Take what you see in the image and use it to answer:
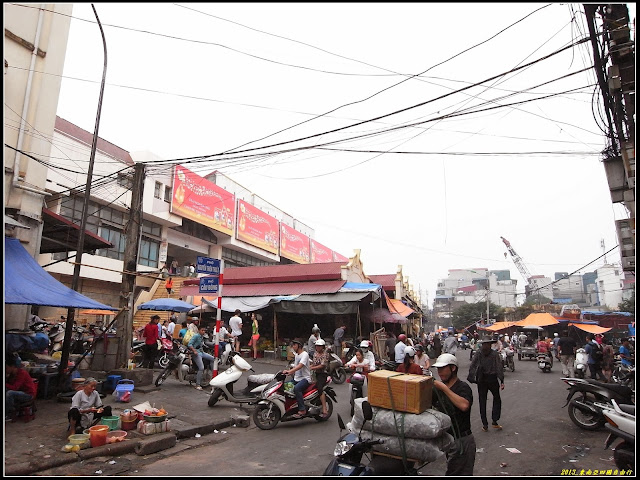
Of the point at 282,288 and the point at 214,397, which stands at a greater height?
the point at 282,288

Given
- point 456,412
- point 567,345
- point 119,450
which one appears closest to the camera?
point 456,412

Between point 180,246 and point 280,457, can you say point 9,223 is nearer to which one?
point 280,457

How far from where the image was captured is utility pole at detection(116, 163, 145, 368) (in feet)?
33.4

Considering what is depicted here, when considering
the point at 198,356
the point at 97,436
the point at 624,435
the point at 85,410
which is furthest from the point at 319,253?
the point at 624,435

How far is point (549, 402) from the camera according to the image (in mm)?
10078

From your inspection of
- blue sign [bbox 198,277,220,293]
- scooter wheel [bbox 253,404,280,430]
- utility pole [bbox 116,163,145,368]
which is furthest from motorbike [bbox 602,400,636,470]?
utility pole [bbox 116,163,145,368]

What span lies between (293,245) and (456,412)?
45.9m

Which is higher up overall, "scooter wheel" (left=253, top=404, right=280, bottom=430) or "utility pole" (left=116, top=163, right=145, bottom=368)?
"utility pole" (left=116, top=163, right=145, bottom=368)

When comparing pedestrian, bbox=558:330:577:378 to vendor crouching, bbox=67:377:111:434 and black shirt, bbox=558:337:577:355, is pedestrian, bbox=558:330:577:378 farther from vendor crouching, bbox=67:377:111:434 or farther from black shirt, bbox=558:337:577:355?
vendor crouching, bbox=67:377:111:434

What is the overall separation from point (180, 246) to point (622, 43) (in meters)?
31.4

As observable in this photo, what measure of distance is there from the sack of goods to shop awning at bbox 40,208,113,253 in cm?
1113

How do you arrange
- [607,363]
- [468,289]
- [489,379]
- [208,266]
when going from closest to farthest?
[489,379] < [208,266] < [607,363] < [468,289]

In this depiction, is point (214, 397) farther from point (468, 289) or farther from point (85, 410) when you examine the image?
point (468, 289)

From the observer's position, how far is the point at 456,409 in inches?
163
